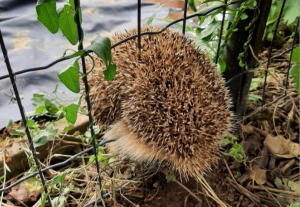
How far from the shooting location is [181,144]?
1.35m

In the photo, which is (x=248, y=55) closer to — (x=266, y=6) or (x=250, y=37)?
(x=250, y=37)

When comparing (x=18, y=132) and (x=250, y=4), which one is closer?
(x=250, y=4)

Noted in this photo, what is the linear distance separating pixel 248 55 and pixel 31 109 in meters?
1.51

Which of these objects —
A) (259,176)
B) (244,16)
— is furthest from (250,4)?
(259,176)

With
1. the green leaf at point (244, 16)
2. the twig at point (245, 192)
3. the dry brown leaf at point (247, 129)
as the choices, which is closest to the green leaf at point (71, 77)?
the green leaf at point (244, 16)

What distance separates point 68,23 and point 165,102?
1.61 ft

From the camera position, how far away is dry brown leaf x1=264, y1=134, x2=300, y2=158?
6.71ft

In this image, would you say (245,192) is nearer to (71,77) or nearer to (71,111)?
(71,111)

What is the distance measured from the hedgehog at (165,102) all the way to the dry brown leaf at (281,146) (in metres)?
0.70

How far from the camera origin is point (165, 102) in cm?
134

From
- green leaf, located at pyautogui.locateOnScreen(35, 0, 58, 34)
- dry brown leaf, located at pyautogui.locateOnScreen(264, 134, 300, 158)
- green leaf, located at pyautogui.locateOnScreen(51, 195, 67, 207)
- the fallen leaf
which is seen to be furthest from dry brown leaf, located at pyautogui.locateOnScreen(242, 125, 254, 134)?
green leaf, located at pyautogui.locateOnScreen(35, 0, 58, 34)

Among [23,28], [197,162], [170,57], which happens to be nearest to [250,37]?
[170,57]

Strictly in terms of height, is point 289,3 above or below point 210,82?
above

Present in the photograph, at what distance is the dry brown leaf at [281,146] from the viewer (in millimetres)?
2045
